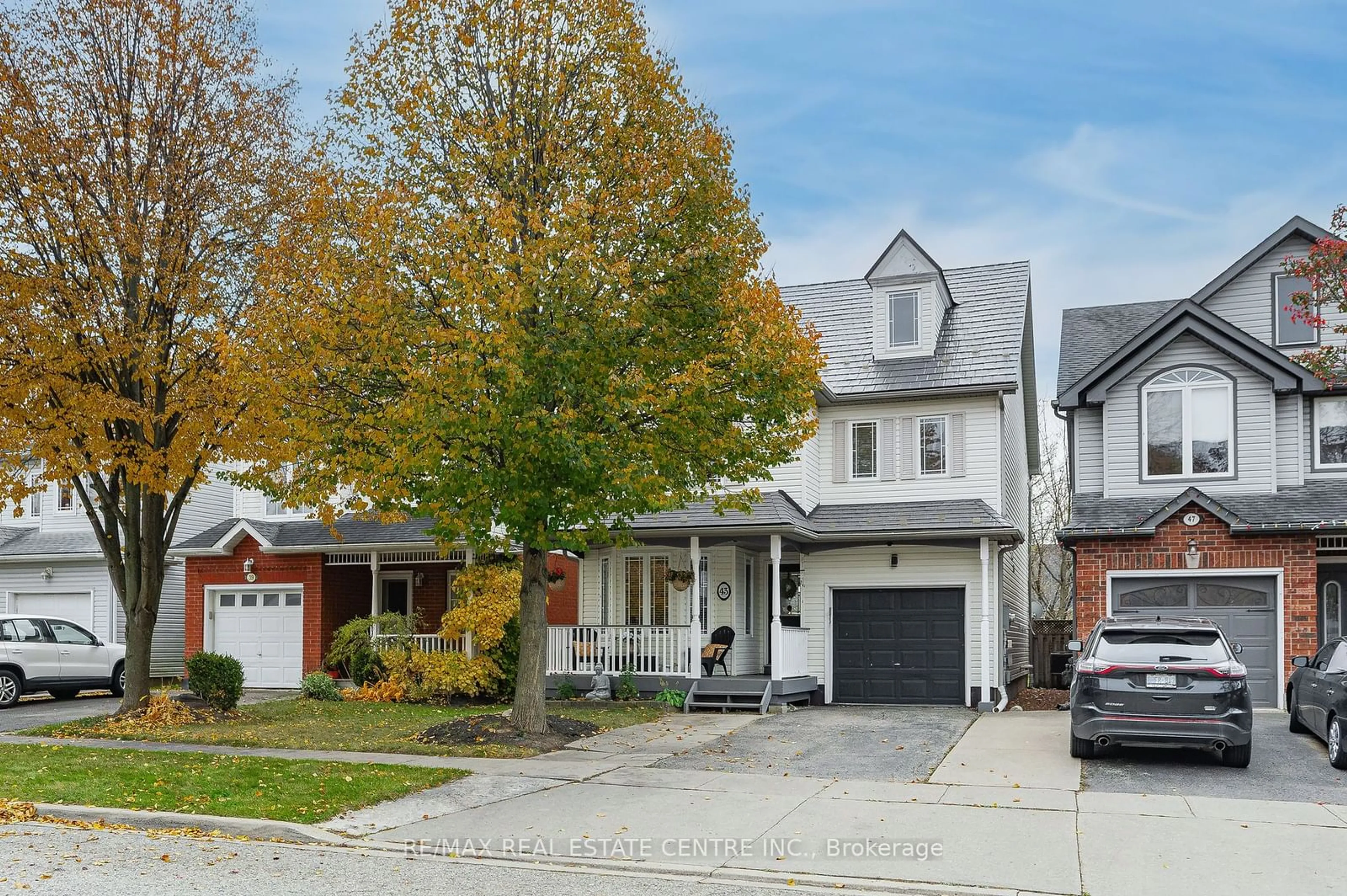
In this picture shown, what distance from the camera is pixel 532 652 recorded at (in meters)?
16.1

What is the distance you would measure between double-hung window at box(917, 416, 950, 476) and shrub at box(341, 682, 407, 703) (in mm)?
10752

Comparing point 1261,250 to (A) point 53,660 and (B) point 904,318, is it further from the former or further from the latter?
(A) point 53,660

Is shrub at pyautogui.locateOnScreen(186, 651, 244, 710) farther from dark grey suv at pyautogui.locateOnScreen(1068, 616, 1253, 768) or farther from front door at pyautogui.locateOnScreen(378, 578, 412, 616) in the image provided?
dark grey suv at pyautogui.locateOnScreen(1068, 616, 1253, 768)

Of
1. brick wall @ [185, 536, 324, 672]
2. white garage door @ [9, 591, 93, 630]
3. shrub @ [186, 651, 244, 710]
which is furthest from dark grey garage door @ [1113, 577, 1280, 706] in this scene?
white garage door @ [9, 591, 93, 630]

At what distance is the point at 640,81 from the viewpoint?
50.3 feet

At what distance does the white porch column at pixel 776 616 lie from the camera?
2147 cm

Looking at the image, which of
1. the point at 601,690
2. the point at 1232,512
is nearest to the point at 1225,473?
the point at 1232,512

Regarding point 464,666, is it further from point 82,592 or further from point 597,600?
point 82,592

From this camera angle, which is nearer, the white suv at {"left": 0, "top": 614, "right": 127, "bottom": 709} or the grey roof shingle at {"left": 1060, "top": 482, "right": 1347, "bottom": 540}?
the grey roof shingle at {"left": 1060, "top": 482, "right": 1347, "bottom": 540}

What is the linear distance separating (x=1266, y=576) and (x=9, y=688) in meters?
22.6

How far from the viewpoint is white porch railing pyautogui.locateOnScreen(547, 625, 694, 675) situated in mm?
22453

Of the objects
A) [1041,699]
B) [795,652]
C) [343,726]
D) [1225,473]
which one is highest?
[1225,473]

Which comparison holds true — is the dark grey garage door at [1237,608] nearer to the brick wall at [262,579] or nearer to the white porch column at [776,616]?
the white porch column at [776,616]

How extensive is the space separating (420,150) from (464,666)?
1013cm
